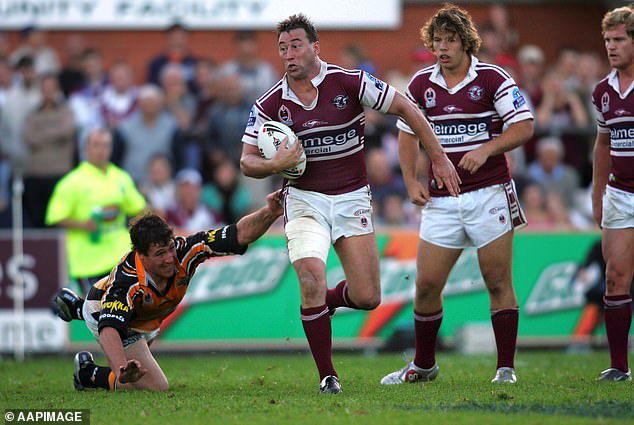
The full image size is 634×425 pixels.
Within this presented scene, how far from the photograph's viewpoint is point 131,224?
351 inches

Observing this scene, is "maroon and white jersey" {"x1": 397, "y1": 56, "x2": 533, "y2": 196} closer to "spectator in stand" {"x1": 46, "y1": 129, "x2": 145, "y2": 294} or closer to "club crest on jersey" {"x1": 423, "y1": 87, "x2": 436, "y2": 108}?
"club crest on jersey" {"x1": 423, "y1": 87, "x2": 436, "y2": 108}

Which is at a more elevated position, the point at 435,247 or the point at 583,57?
the point at 583,57

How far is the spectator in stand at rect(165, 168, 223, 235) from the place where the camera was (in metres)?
15.6

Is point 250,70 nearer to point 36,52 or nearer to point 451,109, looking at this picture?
point 36,52

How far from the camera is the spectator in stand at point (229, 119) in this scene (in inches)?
649

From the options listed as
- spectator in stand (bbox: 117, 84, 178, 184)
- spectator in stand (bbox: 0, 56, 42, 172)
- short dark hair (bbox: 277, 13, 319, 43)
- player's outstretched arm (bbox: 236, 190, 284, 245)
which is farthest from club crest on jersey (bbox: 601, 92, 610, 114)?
spectator in stand (bbox: 0, 56, 42, 172)

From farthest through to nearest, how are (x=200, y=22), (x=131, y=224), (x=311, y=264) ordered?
(x=200, y=22) < (x=131, y=224) < (x=311, y=264)

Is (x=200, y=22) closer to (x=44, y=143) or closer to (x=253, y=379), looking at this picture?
(x=44, y=143)

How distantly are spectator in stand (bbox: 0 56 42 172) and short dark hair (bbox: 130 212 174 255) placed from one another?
25.7 feet

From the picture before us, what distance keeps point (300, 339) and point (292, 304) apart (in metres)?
0.51

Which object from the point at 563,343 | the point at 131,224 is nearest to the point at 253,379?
the point at 131,224

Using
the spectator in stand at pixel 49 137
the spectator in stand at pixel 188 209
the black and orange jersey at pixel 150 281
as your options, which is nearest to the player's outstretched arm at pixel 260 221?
the black and orange jersey at pixel 150 281

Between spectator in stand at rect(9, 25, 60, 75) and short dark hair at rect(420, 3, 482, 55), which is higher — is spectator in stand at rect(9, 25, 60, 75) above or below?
below

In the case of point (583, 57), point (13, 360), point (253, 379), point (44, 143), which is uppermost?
point (583, 57)
